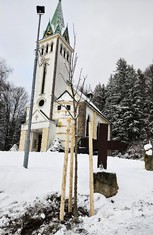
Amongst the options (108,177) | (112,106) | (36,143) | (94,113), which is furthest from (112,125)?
(108,177)

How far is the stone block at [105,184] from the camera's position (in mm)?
5570

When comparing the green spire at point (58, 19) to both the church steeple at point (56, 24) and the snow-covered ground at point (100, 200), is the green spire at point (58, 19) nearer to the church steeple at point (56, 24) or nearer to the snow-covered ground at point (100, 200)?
the church steeple at point (56, 24)

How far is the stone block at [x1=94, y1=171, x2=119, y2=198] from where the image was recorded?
18.3 feet

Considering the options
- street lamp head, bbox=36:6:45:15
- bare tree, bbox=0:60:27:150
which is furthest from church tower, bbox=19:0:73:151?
street lamp head, bbox=36:6:45:15

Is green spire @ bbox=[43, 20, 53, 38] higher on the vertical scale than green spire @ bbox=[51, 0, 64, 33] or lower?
lower

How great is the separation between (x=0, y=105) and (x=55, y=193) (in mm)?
29327

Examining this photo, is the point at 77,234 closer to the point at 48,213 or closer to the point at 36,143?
the point at 48,213

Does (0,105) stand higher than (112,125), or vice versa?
(0,105)

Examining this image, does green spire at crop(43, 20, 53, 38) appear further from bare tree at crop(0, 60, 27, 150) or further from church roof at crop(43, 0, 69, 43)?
bare tree at crop(0, 60, 27, 150)

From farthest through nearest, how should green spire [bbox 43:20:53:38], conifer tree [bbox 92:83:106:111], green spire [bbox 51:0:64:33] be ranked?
conifer tree [bbox 92:83:106:111] → green spire [bbox 51:0:64:33] → green spire [bbox 43:20:53:38]

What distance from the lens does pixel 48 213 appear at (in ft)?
15.5

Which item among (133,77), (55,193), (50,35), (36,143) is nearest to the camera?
(55,193)

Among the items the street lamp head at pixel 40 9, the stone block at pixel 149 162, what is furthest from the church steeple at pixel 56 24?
the stone block at pixel 149 162

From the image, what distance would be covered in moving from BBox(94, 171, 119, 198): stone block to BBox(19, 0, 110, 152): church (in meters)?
17.6
